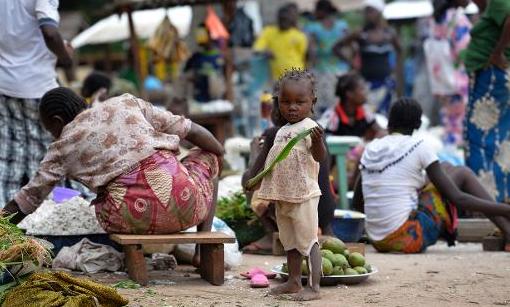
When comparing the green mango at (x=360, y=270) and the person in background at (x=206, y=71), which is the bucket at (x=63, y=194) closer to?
the green mango at (x=360, y=270)

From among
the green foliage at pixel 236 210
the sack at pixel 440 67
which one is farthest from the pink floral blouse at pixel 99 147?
the sack at pixel 440 67

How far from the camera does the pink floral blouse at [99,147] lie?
19.1 feet

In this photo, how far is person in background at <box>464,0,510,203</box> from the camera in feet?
→ 28.0

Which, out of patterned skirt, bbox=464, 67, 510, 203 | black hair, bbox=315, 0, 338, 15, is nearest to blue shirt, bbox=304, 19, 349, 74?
black hair, bbox=315, 0, 338, 15

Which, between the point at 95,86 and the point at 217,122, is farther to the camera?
the point at 217,122

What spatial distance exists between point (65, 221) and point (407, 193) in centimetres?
241

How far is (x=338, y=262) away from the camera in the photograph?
5.90m

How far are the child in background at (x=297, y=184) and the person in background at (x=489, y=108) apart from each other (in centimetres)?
339

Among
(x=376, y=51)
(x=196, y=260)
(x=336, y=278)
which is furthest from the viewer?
(x=376, y=51)

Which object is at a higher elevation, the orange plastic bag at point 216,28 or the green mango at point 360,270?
the orange plastic bag at point 216,28

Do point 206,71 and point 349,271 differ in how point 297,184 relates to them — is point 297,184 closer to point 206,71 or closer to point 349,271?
point 349,271

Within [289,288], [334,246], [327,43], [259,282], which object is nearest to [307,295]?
[289,288]

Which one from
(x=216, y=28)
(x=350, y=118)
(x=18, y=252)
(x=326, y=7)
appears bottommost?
(x=18, y=252)

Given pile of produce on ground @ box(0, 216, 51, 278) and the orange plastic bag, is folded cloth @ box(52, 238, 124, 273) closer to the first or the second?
pile of produce on ground @ box(0, 216, 51, 278)
